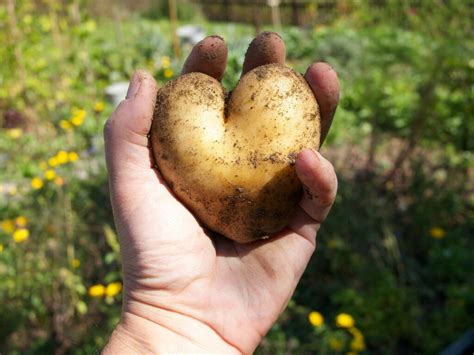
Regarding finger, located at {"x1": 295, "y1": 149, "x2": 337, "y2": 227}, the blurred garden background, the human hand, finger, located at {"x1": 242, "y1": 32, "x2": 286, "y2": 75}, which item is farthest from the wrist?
finger, located at {"x1": 242, "y1": 32, "x2": 286, "y2": 75}

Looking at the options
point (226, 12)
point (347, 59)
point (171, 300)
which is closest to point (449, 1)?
point (347, 59)

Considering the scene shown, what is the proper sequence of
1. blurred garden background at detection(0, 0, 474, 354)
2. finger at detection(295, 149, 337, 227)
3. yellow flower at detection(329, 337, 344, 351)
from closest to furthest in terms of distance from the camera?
finger at detection(295, 149, 337, 227)
yellow flower at detection(329, 337, 344, 351)
blurred garden background at detection(0, 0, 474, 354)

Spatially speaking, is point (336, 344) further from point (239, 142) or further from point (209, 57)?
point (209, 57)

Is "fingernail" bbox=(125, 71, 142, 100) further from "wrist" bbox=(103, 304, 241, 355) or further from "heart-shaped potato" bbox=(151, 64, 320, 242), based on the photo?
"wrist" bbox=(103, 304, 241, 355)

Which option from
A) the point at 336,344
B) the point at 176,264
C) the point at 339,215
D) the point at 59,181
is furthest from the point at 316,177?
the point at 59,181

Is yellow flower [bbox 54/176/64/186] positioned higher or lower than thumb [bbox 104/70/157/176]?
lower

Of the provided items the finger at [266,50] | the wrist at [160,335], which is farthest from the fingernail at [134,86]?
the wrist at [160,335]

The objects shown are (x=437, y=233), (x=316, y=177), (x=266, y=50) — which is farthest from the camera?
(x=437, y=233)
